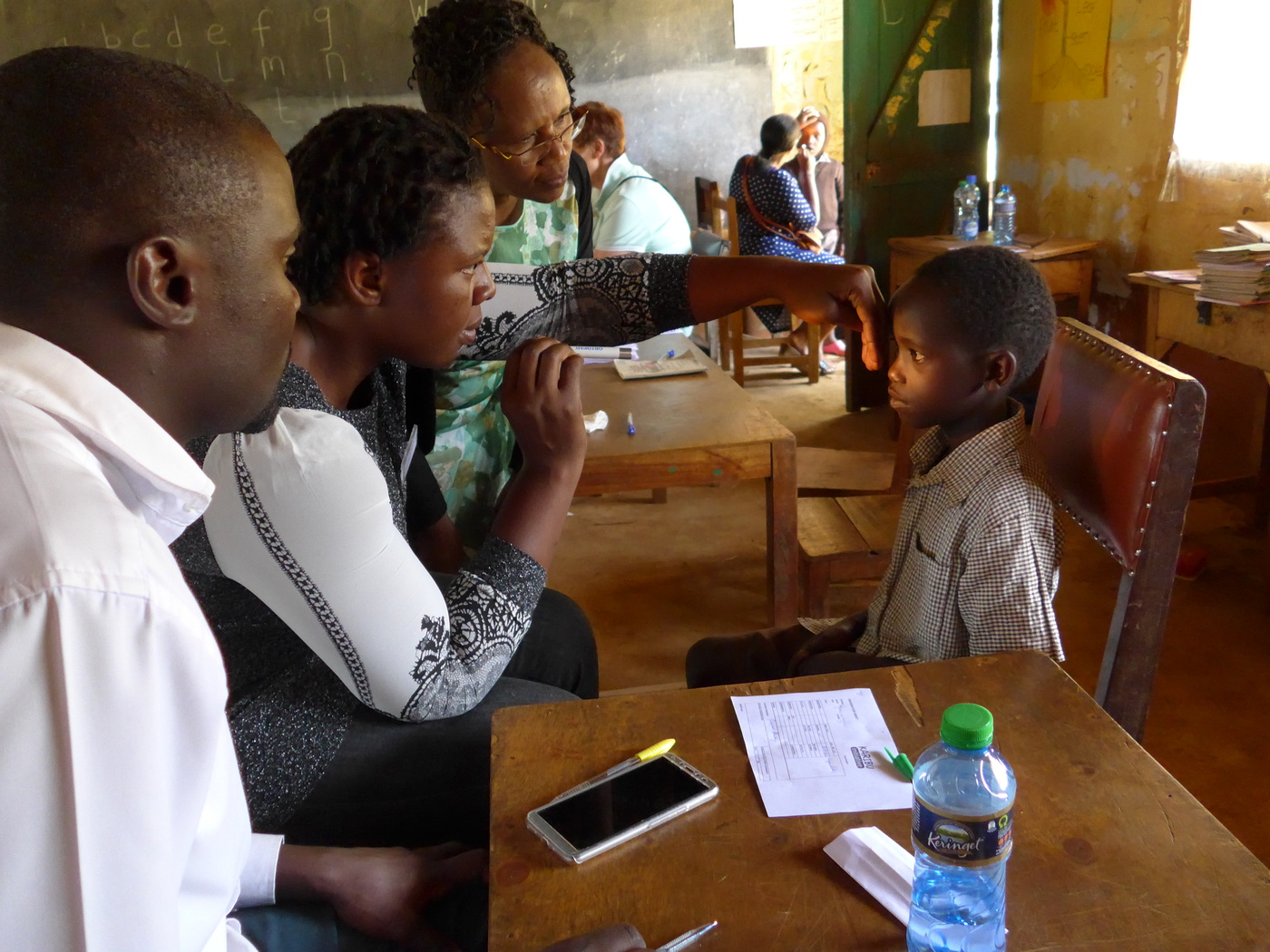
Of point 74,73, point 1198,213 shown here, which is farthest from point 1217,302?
point 74,73

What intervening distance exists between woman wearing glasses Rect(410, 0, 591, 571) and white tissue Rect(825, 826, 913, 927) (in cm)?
106

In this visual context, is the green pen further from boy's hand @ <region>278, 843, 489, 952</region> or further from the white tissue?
boy's hand @ <region>278, 843, 489, 952</region>

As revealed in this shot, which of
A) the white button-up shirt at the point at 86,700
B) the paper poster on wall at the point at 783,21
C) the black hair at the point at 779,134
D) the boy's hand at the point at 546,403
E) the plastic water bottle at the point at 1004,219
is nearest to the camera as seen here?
the white button-up shirt at the point at 86,700

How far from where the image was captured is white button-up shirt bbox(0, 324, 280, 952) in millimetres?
509

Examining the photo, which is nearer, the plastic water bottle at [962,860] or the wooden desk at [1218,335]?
the plastic water bottle at [962,860]

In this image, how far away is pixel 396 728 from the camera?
4.27 ft

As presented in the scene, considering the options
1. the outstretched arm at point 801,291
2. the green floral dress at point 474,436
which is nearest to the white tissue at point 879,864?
the outstretched arm at point 801,291

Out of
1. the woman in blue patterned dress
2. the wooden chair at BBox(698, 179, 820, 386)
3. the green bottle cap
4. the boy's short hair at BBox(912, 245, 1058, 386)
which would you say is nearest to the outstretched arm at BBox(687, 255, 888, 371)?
the boy's short hair at BBox(912, 245, 1058, 386)

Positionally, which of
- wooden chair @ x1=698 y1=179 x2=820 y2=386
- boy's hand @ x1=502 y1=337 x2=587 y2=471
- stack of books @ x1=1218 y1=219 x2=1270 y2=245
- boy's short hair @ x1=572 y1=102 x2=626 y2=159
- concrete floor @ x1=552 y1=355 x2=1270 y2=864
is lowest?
concrete floor @ x1=552 y1=355 x2=1270 y2=864

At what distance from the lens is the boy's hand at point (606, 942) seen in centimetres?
77

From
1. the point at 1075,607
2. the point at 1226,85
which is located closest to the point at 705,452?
the point at 1075,607

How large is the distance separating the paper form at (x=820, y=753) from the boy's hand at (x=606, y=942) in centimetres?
20

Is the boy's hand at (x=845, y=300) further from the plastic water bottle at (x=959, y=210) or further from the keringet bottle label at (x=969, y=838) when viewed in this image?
the plastic water bottle at (x=959, y=210)

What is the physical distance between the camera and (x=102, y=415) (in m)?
0.63
